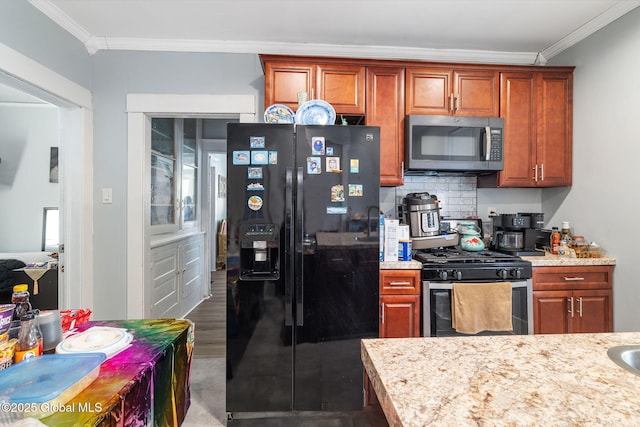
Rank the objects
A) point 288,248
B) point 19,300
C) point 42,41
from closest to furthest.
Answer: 1. point 19,300
2. point 288,248
3. point 42,41

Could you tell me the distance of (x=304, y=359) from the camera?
1.82 m

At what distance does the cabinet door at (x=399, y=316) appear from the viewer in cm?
201

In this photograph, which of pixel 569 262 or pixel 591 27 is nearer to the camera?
pixel 569 262

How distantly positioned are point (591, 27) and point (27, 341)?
3.67m

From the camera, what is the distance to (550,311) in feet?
6.89

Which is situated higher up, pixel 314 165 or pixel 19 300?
pixel 314 165

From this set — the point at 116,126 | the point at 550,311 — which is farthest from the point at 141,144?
the point at 550,311

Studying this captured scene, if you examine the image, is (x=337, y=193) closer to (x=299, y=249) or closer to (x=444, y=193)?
(x=299, y=249)

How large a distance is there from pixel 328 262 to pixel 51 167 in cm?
369

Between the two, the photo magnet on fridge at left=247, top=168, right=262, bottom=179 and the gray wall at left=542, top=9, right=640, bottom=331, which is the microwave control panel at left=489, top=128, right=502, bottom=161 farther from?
the photo magnet on fridge at left=247, top=168, right=262, bottom=179

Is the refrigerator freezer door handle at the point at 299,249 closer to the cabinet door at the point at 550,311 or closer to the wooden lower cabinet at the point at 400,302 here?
the wooden lower cabinet at the point at 400,302

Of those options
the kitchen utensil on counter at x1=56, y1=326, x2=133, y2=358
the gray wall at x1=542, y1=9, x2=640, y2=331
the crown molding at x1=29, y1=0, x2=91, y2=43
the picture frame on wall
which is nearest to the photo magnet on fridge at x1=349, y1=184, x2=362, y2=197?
the kitchen utensil on counter at x1=56, y1=326, x2=133, y2=358

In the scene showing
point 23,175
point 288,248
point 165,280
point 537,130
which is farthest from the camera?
point 23,175

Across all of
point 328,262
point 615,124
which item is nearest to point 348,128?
point 328,262
